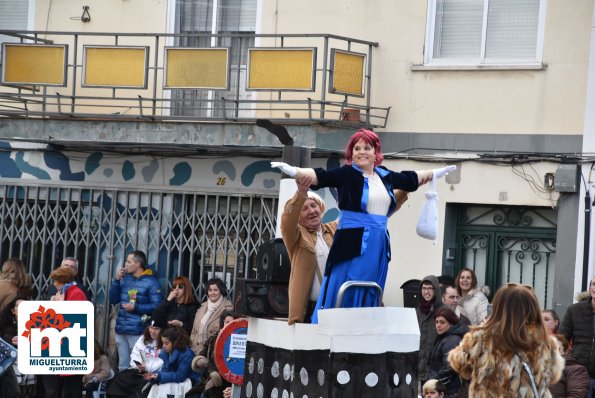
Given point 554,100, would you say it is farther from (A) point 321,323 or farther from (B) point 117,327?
(A) point 321,323

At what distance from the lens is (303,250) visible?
9.84 meters

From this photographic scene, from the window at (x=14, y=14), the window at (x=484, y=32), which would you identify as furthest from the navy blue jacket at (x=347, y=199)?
the window at (x=14, y=14)

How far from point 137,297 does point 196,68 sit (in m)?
3.08

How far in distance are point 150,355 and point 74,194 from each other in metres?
3.91

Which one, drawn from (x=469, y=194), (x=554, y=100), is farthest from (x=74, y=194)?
(x=554, y=100)

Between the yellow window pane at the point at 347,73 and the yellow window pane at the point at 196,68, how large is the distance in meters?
1.44

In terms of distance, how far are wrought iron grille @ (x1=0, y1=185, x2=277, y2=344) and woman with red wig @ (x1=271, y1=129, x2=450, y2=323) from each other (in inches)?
318

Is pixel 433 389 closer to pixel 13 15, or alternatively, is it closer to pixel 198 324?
pixel 198 324

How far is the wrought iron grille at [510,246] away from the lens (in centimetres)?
1608

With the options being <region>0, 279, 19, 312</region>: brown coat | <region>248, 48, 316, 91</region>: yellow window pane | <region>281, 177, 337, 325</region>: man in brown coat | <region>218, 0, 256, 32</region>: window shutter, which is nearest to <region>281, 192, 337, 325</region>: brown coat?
<region>281, 177, 337, 325</region>: man in brown coat

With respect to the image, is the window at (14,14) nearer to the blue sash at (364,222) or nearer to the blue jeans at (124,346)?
the blue jeans at (124,346)

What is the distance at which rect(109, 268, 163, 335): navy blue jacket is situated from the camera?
17.3 metres

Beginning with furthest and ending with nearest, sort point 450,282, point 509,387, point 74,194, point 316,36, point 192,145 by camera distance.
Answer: point 74,194 → point 192,145 → point 316,36 → point 450,282 → point 509,387

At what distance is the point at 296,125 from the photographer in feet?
54.3
